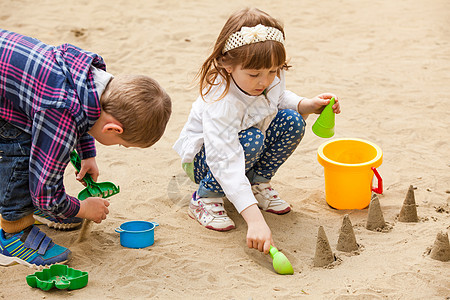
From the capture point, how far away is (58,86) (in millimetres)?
2311

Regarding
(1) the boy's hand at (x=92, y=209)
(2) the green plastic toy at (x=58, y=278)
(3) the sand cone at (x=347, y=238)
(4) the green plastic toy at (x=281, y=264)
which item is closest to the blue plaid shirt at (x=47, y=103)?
(1) the boy's hand at (x=92, y=209)

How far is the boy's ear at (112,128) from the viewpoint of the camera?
236 centimetres

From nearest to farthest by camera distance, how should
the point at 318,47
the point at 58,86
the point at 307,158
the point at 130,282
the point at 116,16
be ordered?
the point at 58,86 → the point at 130,282 → the point at 307,158 → the point at 318,47 → the point at 116,16

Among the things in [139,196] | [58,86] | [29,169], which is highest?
[58,86]

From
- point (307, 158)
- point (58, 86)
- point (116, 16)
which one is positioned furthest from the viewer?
point (116, 16)

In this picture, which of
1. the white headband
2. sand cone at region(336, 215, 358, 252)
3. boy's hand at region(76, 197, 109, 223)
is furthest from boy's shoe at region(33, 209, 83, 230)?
sand cone at region(336, 215, 358, 252)

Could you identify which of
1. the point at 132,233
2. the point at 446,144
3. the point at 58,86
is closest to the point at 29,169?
the point at 58,86

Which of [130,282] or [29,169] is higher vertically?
[29,169]

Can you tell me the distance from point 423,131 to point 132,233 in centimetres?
235

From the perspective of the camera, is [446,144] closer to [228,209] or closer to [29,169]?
[228,209]

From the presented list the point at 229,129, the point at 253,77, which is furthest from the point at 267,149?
the point at 253,77

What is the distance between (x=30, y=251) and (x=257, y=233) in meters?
1.03

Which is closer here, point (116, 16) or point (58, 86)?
point (58, 86)

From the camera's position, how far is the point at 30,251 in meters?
2.60
